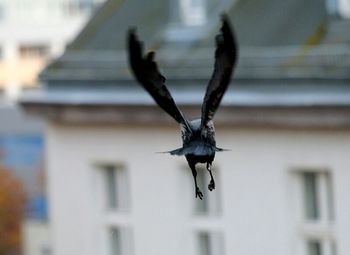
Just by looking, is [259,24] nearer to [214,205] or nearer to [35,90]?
[214,205]

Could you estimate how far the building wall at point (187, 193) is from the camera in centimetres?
924

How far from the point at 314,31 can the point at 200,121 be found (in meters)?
8.10

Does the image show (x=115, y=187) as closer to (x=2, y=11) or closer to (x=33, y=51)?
(x=33, y=51)

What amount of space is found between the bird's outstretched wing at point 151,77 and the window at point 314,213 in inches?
316

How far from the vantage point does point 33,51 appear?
32844 millimetres

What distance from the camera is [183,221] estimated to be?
10.5m

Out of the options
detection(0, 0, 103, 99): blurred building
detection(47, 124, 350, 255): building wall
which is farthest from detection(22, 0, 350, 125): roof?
detection(0, 0, 103, 99): blurred building

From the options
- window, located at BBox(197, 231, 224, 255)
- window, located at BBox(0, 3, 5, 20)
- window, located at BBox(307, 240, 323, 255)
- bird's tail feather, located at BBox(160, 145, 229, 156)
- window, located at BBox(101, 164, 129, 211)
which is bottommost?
bird's tail feather, located at BBox(160, 145, 229, 156)

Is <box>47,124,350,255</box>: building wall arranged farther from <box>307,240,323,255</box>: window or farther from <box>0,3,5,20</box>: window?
<box>0,3,5,20</box>: window

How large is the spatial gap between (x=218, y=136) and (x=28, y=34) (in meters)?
23.7

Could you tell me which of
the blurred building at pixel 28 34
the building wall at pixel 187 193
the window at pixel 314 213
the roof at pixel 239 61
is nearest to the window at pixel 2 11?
the blurred building at pixel 28 34

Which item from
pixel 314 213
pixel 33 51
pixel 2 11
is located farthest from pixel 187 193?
pixel 2 11

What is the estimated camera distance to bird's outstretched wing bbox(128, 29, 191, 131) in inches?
46.9

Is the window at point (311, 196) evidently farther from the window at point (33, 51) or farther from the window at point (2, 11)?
the window at point (2, 11)
